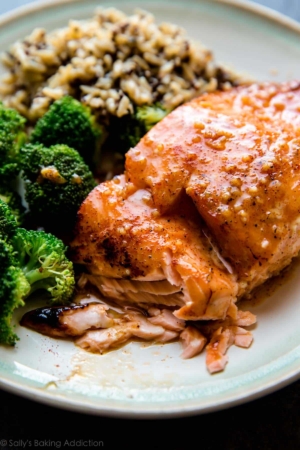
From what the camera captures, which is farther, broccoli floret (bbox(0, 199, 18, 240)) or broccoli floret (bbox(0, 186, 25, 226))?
broccoli floret (bbox(0, 186, 25, 226))

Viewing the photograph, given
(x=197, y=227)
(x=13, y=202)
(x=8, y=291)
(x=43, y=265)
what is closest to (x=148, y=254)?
(x=197, y=227)

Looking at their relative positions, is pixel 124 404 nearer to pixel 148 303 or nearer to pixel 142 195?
pixel 148 303

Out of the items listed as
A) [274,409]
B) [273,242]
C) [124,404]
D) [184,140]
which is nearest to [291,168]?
[273,242]

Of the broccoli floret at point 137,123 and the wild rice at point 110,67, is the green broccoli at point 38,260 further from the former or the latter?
the wild rice at point 110,67

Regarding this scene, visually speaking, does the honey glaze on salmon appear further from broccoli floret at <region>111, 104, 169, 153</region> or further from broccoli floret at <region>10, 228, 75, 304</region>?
broccoli floret at <region>111, 104, 169, 153</region>

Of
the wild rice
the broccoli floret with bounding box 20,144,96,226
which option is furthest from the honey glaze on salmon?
the wild rice
